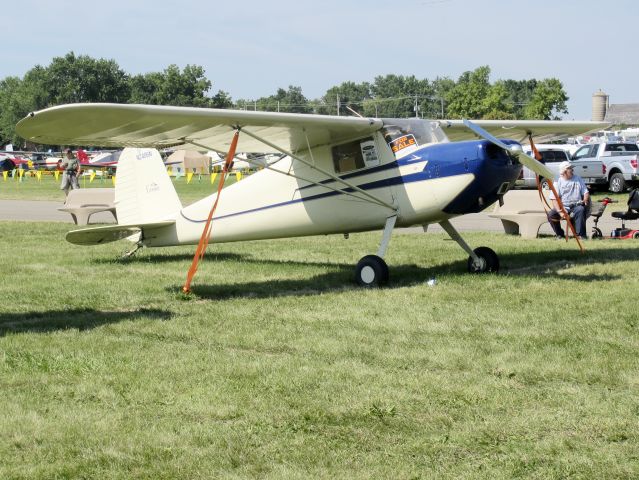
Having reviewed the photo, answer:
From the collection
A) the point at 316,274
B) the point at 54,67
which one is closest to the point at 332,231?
the point at 316,274

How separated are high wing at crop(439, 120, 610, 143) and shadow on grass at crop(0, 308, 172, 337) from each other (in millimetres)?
5663

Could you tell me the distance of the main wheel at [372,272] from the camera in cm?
1141

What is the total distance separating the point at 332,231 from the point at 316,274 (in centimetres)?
71

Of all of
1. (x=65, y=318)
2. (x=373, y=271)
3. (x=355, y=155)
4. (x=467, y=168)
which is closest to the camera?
(x=65, y=318)

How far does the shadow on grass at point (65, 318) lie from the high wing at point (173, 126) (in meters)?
2.03

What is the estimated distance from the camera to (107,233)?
13.1m

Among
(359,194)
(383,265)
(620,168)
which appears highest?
(359,194)

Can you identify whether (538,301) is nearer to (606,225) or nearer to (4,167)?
(606,225)

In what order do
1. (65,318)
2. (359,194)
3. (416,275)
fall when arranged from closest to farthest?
(65,318) < (359,194) < (416,275)

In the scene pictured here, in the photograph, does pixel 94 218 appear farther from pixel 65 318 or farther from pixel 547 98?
pixel 547 98

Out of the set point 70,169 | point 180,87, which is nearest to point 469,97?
point 180,87

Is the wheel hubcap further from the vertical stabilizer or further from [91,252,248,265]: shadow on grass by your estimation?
the vertical stabilizer

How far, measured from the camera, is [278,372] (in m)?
6.90

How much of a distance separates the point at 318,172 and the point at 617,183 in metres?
23.0
